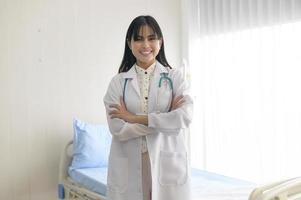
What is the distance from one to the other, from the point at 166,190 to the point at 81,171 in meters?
1.30

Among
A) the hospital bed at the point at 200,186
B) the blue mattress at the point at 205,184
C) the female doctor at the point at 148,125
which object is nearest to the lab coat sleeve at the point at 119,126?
the female doctor at the point at 148,125

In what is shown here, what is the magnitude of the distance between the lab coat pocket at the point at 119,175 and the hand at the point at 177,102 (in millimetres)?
297

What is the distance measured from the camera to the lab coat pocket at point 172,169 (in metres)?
1.64

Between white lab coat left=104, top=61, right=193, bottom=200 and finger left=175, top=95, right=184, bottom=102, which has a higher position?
finger left=175, top=95, right=184, bottom=102

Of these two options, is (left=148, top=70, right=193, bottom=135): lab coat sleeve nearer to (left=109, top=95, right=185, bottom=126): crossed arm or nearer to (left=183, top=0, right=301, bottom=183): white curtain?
(left=109, top=95, right=185, bottom=126): crossed arm

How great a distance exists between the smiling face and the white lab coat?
0.25 ft

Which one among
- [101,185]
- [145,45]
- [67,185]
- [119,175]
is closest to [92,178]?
[101,185]

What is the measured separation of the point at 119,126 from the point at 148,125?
133 mm

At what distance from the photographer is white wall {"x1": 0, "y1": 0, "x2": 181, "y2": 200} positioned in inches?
116

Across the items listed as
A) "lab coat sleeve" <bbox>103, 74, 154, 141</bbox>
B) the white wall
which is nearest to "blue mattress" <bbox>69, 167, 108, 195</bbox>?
the white wall

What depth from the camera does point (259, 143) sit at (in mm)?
3070

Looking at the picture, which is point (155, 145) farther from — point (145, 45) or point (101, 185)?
point (101, 185)

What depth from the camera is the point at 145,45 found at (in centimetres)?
171

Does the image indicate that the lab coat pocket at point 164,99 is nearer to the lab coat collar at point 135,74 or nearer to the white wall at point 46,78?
the lab coat collar at point 135,74
